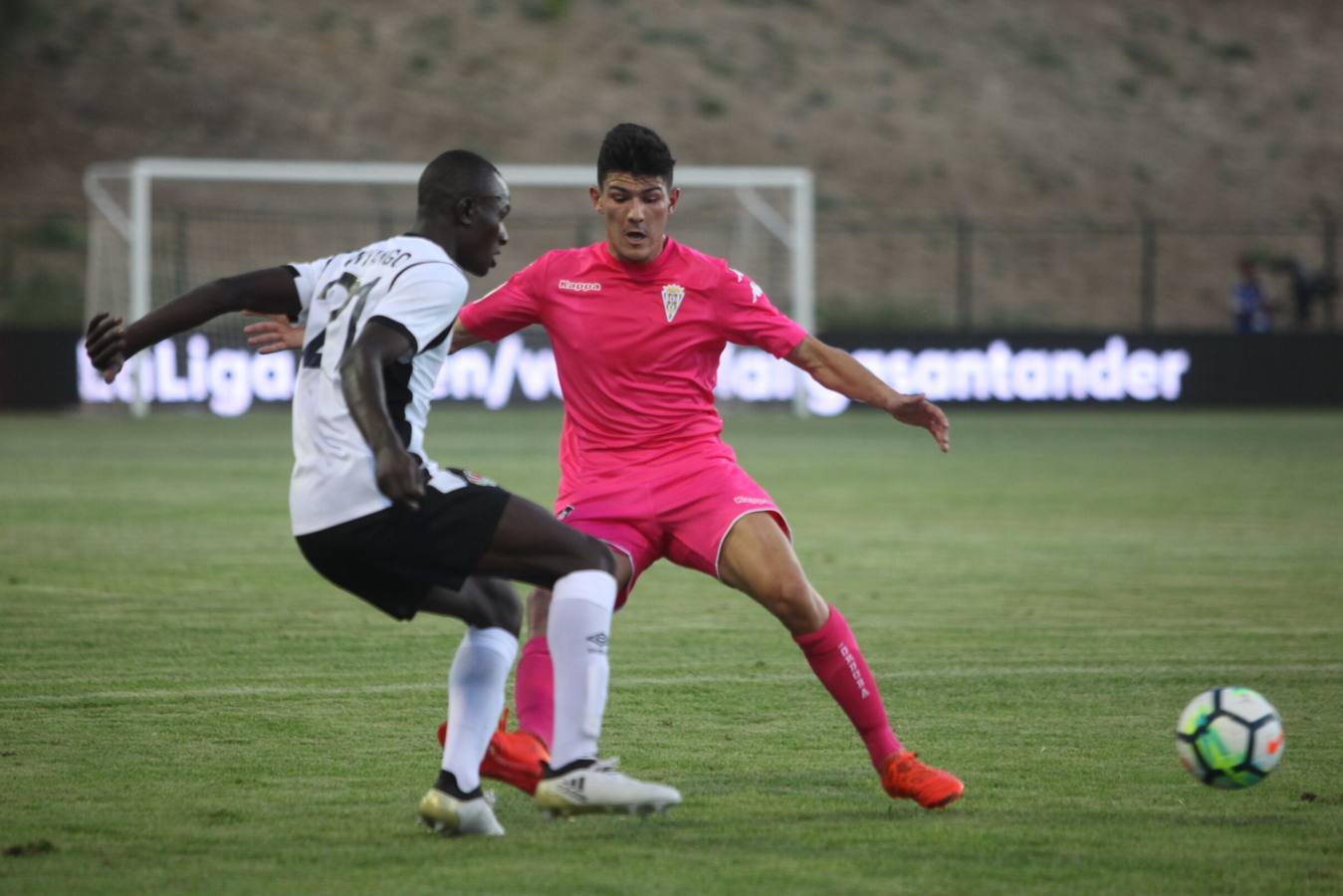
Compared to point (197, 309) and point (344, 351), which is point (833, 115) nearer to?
point (197, 309)

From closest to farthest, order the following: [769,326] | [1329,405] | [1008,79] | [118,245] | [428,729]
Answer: [769,326]
[428,729]
[118,245]
[1329,405]
[1008,79]

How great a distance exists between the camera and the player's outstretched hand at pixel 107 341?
5414 mm

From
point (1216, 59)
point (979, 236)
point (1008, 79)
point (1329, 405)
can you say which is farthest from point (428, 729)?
point (1216, 59)

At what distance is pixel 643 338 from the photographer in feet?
20.0

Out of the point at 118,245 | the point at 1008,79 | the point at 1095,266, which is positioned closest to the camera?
the point at 118,245

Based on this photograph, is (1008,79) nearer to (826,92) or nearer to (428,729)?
(826,92)

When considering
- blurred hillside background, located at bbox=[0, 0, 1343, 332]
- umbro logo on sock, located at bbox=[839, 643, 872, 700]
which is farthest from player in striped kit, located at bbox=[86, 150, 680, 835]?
blurred hillside background, located at bbox=[0, 0, 1343, 332]

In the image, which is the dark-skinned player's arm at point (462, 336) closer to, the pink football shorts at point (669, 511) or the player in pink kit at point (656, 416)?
the player in pink kit at point (656, 416)

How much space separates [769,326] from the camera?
6.11 meters

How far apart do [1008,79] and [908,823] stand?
47238 millimetres

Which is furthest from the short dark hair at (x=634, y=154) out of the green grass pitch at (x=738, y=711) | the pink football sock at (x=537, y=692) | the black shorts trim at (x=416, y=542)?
the green grass pitch at (x=738, y=711)

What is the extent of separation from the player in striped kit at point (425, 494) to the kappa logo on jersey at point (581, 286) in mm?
735

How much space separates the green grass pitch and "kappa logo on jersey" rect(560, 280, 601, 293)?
1505mm

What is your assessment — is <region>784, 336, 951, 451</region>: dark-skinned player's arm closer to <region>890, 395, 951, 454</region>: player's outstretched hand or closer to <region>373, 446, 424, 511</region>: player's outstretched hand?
<region>890, 395, 951, 454</region>: player's outstretched hand
